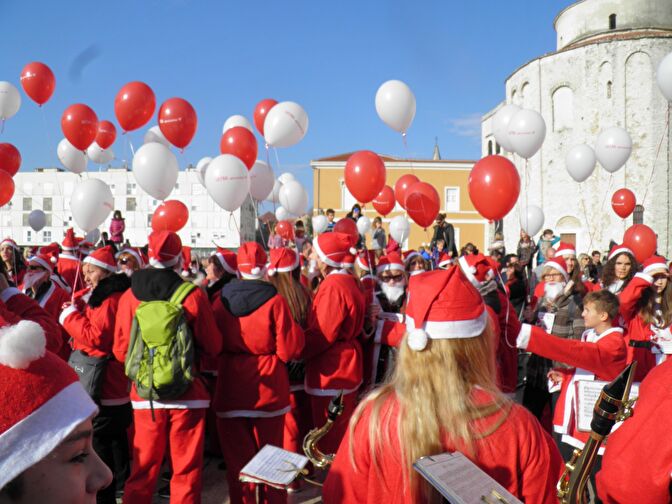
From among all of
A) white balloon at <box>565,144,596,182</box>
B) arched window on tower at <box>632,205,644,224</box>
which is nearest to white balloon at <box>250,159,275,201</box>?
white balloon at <box>565,144,596,182</box>

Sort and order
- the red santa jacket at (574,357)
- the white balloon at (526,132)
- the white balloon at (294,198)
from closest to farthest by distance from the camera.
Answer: the red santa jacket at (574,357)
the white balloon at (526,132)
the white balloon at (294,198)

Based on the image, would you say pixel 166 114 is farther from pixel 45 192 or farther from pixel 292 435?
pixel 45 192

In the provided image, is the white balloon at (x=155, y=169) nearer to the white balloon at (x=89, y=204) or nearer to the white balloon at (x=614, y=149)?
the white balloon at (x=89, y=204)

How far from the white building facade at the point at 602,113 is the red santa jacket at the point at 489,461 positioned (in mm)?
28504

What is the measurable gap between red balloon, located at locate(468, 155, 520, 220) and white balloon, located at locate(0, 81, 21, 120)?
328 inches

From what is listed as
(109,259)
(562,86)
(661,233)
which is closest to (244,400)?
(109,259)

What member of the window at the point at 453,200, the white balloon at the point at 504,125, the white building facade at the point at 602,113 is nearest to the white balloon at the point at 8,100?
the white balloon at the point at 504,125

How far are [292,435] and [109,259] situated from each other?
222 cm

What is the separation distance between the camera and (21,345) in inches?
46.2

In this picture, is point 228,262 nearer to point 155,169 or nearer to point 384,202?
point 155,169

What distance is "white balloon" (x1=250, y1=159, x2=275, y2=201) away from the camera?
920 cm

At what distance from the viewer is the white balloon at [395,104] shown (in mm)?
8820

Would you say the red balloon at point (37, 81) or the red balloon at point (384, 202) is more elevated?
the red balloon at point (37, 81)

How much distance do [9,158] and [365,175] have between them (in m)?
5.95
